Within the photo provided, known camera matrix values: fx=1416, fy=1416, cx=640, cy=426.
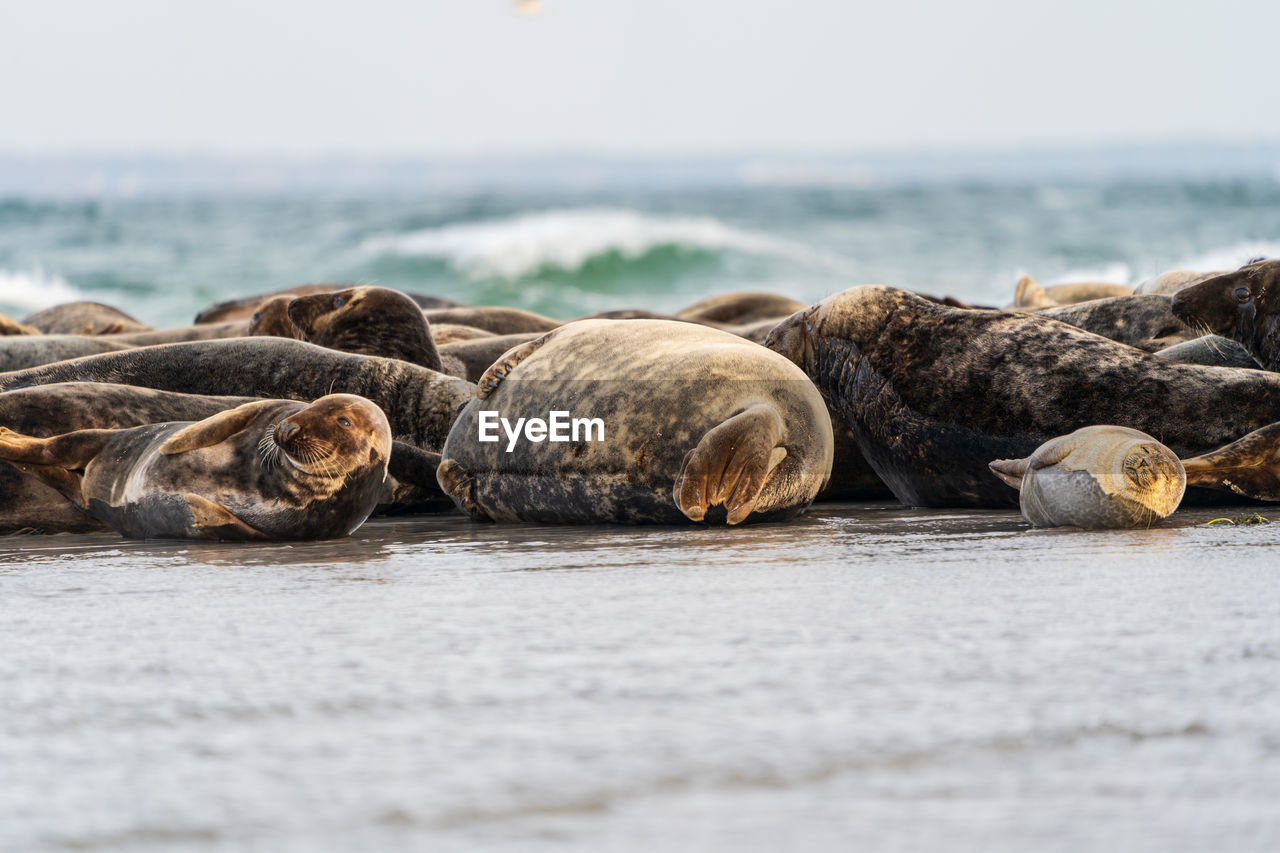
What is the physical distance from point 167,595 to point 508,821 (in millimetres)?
1665

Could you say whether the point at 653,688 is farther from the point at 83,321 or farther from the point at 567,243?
the point at 567,243

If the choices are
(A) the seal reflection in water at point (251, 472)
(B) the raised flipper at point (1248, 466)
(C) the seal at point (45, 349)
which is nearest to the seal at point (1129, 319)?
(B) the raised flipper at point (1248, 466)

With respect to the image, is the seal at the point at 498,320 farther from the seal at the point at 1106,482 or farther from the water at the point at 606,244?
the water at the point at 606,244

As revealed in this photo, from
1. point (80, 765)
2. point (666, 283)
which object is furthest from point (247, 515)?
point (666, 283)

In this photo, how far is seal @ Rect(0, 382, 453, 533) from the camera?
14.4 feet

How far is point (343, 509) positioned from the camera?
3.87 metres

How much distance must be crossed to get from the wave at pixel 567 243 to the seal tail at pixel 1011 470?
966 inches

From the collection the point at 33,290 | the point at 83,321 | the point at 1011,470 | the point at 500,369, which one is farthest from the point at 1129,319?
the point at 33,290

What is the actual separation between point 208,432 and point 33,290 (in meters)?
26.0

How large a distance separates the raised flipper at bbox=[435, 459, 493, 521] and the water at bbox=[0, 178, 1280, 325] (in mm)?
18095

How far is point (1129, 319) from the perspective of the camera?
21.0 feet

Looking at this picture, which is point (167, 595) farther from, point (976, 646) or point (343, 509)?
point (976, 646)

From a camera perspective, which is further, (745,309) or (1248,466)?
(745,309)

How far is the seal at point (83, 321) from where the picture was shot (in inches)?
381
